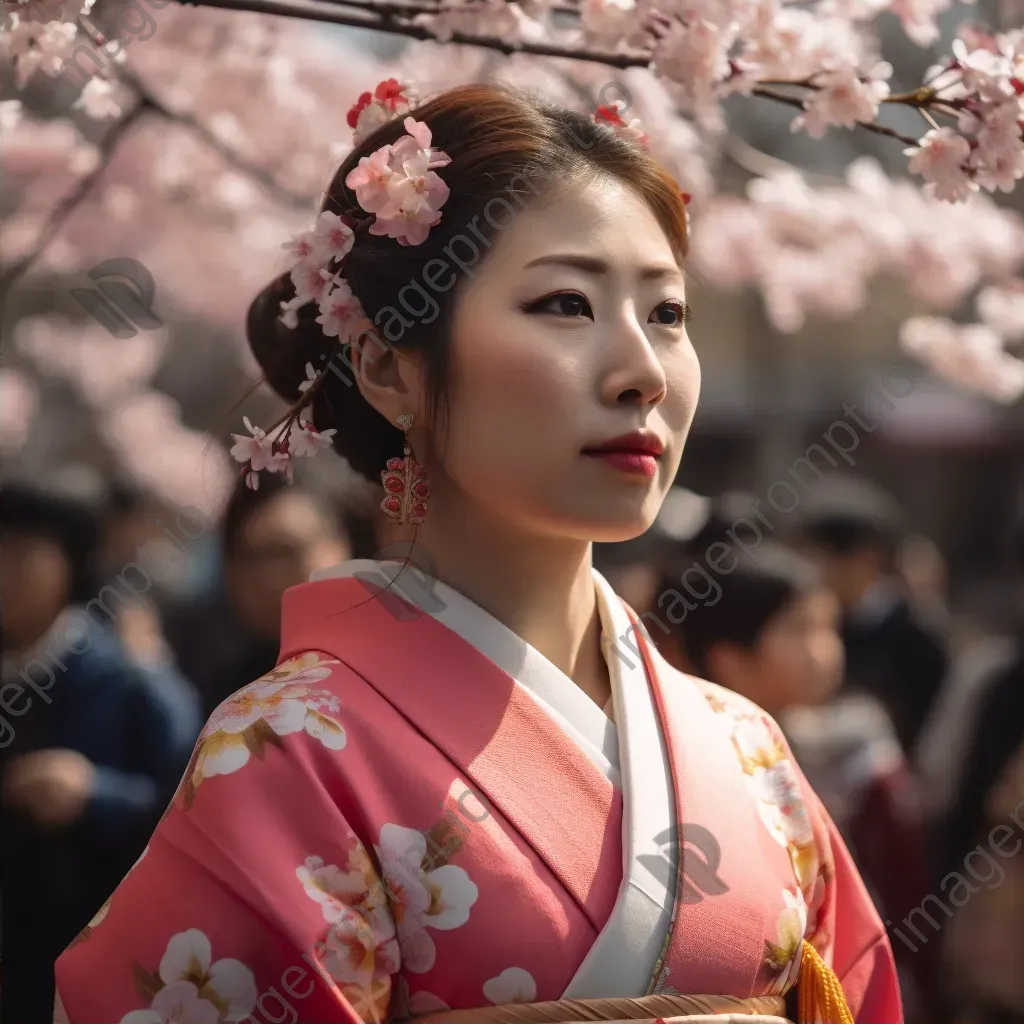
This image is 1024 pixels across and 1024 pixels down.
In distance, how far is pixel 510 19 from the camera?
210cm

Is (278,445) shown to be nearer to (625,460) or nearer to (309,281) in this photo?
(309,281)

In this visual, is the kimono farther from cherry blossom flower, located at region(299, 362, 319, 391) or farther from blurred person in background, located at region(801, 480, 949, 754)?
blurred person in background, located at region(801, 480, 949, 754)

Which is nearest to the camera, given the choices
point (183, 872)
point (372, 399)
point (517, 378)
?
point (183, 872)

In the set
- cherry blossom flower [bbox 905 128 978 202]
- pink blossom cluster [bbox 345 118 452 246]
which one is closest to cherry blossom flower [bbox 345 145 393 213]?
pink blossom cluster [bbox 345 118 452 246]

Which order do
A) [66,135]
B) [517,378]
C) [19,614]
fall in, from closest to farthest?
1. [517,378]
2. [19,614]
3. [66,135]

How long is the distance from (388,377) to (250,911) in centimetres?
70

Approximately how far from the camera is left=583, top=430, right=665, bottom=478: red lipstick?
59.5 inches

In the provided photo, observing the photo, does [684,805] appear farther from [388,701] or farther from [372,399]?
[372,399]

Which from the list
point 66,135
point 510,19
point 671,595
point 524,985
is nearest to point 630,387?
point 524,985

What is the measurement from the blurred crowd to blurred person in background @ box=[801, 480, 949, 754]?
0.04m

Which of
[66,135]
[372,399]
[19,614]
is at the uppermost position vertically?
[372,399]

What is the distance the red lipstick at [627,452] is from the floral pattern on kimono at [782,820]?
43 centimetres

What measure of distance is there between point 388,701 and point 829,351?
5.82m

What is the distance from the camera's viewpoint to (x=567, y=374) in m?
1.49
